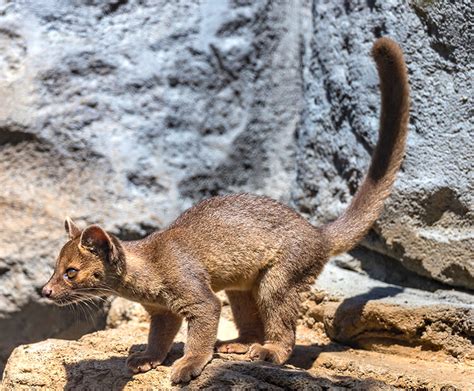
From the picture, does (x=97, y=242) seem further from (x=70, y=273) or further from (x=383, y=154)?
(x=383, y=154)

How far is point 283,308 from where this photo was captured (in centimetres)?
534

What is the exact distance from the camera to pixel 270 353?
17.2 ft

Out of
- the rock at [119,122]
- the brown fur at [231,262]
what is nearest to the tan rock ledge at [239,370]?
the brown fur at [231,262]

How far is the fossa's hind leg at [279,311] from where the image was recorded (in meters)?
5.34

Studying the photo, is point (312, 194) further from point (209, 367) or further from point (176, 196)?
point (209, 367)

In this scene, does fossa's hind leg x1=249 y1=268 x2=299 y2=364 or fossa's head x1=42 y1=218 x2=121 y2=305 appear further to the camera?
fossa's hind leg x1=249 y1=268 x2=299 y2=364

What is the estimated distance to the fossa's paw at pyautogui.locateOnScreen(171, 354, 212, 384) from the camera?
4.72 metres

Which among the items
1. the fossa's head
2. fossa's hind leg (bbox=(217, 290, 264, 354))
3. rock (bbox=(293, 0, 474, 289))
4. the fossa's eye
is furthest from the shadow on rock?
the fossa's eye

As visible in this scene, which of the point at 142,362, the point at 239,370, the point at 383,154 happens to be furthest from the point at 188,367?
the point at 383,154

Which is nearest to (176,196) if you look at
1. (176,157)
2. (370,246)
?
(176,157)

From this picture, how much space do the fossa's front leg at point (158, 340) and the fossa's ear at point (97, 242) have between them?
55 cm

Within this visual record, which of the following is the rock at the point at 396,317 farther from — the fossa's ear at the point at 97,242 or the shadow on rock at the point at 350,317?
the fossa's ear at the point at 97,242

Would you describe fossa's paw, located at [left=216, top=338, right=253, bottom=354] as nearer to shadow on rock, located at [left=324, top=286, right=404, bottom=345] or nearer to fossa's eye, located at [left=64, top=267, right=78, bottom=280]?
shadow on rock, located at [left=324, top=286, right=404, bottom=345]

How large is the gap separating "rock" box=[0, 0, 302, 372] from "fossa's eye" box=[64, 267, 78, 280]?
1.63 metres
